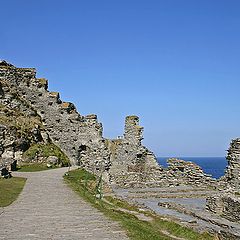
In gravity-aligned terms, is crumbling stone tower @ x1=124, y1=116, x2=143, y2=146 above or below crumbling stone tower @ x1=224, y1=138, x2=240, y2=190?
above

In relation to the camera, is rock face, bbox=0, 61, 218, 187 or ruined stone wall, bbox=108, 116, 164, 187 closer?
rock face, bbox=0, 61, 218, 187

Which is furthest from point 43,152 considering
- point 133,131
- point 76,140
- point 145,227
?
point 145,227

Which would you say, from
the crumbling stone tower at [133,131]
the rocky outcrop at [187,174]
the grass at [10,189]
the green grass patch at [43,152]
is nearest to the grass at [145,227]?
the grass at [10,189]

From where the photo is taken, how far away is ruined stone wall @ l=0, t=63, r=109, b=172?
34.1 meters

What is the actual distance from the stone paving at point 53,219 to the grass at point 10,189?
0.96ft

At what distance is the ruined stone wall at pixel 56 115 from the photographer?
3409 centimetres

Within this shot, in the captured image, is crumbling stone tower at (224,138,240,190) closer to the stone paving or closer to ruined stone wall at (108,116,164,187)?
the stone paving

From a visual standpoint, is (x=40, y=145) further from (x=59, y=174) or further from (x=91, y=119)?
(x=59, y=174)

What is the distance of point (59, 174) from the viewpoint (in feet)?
78.5

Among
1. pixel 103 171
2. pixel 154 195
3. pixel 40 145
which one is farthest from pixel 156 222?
pixel 40 145

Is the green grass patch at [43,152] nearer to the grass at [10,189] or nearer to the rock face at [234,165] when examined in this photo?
the grass at [10,189]

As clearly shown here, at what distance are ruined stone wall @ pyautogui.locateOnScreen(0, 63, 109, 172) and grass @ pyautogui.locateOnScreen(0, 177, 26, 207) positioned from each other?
11955 mm

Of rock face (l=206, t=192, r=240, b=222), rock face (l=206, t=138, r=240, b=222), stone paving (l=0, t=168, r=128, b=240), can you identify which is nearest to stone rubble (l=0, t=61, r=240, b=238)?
rock face (l=206, t=138, r=240, b=222)

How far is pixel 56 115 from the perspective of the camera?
119 ft
